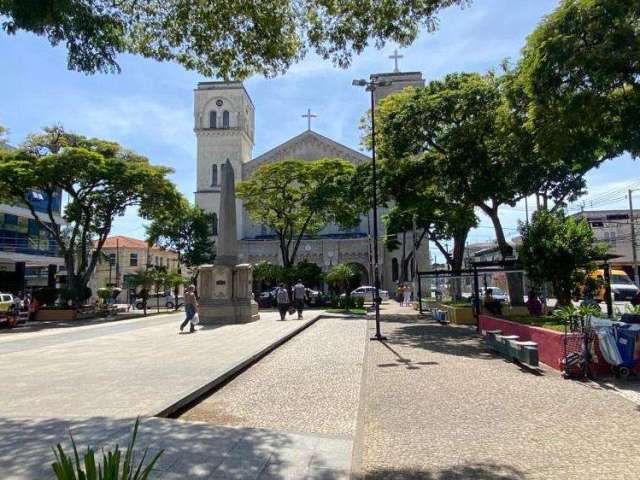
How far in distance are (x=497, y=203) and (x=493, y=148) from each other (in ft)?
7.79

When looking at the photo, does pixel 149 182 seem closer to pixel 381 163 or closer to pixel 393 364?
pixel 381 163

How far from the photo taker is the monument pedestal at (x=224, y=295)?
21.3 metres

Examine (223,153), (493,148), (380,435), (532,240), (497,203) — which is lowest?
(380,435)

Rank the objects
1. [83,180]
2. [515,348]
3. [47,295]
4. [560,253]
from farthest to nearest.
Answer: [47,295] → [83,180] → [560,253] → [515,348]

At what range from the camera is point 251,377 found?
991 centimetres

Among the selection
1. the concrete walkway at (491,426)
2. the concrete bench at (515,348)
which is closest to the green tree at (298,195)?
the concrete bench at (515,348)

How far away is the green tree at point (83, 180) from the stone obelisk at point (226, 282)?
911 cm

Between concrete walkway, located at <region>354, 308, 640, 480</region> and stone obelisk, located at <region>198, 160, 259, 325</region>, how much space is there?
11517mm

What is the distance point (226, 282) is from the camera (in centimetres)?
2158

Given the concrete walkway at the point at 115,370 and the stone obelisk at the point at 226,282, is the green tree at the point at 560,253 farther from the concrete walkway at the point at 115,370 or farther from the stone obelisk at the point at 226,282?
the stone obelisk at the point at 226,282

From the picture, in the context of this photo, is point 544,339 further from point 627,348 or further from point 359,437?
point 359,437

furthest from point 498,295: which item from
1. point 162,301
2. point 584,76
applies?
point 162,301

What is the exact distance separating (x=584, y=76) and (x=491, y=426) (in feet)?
22.3

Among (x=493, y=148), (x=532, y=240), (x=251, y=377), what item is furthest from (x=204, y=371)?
(x=493, y=148)
